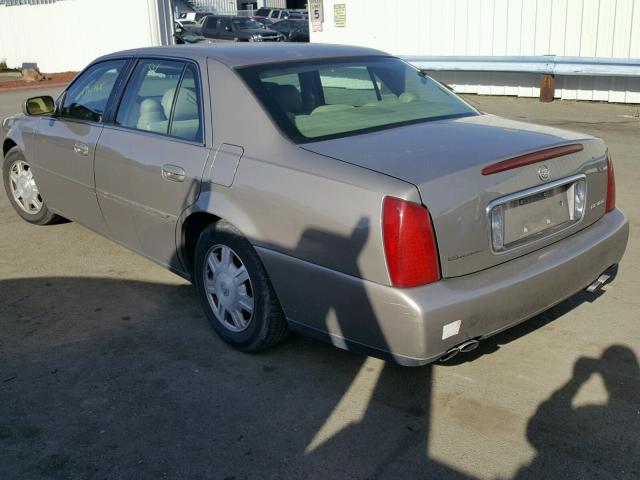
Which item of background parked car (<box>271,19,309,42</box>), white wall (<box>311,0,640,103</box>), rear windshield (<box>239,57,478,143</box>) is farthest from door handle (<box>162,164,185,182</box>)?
background parked car (<box>271,19,309,42</box>)

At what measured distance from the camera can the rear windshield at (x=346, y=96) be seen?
3.83 metres

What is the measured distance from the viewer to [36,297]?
16.2 feet

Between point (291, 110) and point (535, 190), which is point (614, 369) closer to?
point (535, 190)

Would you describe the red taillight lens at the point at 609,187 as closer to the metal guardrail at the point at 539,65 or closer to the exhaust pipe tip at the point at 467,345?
the exhaust pipe tip at the point at 467,345

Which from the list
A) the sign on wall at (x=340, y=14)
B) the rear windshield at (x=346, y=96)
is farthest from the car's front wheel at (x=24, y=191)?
the sign on wall at (x=340, y=14)

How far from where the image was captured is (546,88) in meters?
13.2

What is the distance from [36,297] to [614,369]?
3711mm

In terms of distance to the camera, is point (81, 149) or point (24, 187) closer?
point (81, 149)

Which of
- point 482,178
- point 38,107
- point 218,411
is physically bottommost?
point 218,411

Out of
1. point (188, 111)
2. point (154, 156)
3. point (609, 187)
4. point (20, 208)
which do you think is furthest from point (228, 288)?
point (20, 208)

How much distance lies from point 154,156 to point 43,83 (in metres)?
19.3

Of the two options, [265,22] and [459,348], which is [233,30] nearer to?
[265,22]

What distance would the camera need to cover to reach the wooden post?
13.1m

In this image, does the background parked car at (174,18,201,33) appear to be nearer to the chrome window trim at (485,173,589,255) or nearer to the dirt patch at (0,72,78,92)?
the dirt patch at (0,72,78,92)
